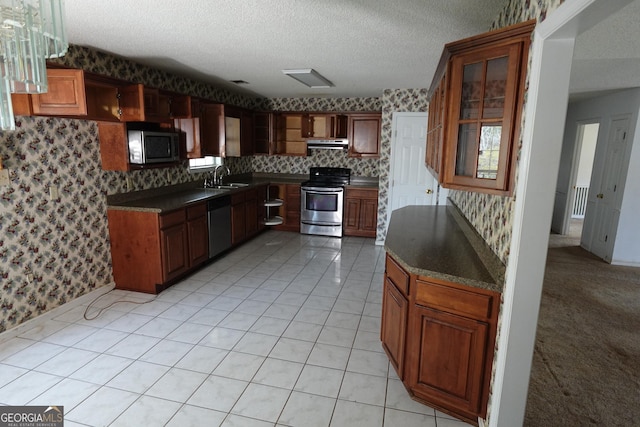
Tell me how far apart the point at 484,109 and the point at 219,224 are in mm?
3684

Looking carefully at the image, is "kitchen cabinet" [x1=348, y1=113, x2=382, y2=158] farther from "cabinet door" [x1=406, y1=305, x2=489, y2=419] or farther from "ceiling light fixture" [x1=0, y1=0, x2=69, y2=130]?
"ceiling light fixture" [x1=0, y1=0, x2=69, y2=130]

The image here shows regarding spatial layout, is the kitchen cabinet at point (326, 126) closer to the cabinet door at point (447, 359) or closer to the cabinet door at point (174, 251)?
the cabinet door at point (174, 251)

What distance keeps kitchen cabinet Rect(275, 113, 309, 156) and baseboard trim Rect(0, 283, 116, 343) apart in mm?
3746

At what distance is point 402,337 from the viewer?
2293 millimetres

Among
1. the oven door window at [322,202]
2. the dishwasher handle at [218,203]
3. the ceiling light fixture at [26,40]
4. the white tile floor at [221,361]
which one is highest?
the ceiling light fixture at [26,40]

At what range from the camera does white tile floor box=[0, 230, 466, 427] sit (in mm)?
2145

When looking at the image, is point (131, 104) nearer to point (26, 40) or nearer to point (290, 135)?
point (26, 40)

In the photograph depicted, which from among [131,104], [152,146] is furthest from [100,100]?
[152,146]

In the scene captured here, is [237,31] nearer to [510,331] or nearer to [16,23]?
[16,23]

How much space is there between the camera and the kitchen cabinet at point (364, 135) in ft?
19.6

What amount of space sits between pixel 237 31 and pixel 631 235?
557cm

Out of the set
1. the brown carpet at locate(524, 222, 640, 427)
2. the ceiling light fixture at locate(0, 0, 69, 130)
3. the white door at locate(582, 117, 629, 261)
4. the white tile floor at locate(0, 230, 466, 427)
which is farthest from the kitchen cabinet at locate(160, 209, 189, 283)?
the white door at locate(582, 117, 629, 261)

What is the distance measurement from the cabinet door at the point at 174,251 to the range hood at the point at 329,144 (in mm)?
3048

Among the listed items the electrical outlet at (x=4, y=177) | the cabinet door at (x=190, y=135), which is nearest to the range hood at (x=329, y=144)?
the cabinet door at (x=190, y=135)
